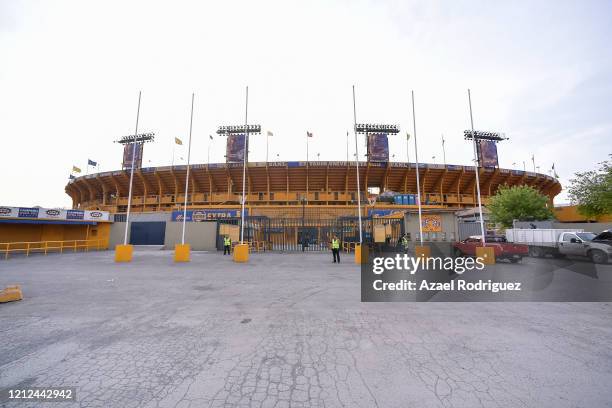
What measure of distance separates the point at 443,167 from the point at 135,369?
139 feet

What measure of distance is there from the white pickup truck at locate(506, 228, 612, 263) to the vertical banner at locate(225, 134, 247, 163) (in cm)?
3003

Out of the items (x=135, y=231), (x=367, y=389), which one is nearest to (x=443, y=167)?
(x=367, y=389)

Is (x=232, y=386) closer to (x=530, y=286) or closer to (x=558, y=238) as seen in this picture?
(x=530, y=286)

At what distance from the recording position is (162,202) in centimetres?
3962

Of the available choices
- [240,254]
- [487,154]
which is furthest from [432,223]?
[487,154]

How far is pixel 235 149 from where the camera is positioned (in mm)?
33188

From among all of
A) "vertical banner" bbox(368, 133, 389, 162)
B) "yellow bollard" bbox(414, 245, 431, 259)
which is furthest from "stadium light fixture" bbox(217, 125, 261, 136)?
"yellow bollard" bbox(414, 245, 431, 259)

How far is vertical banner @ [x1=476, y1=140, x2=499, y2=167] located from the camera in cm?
3609

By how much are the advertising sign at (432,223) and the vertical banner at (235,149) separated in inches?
923

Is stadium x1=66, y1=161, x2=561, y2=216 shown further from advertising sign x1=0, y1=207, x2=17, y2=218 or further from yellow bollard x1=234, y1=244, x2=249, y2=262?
yellow bollard x1=234, y1=244, x2=249, y2=262

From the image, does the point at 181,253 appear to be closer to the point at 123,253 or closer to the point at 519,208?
the point at 123,253

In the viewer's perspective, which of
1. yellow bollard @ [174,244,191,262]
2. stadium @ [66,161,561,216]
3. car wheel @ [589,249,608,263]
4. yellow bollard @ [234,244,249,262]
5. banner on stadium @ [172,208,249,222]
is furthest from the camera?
stadium @ [66,161,561,216]

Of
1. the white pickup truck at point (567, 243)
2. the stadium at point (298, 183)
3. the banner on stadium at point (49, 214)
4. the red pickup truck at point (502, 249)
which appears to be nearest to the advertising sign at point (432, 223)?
the red pickup truck at point (502, 249)

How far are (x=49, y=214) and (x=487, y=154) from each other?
171 ft
